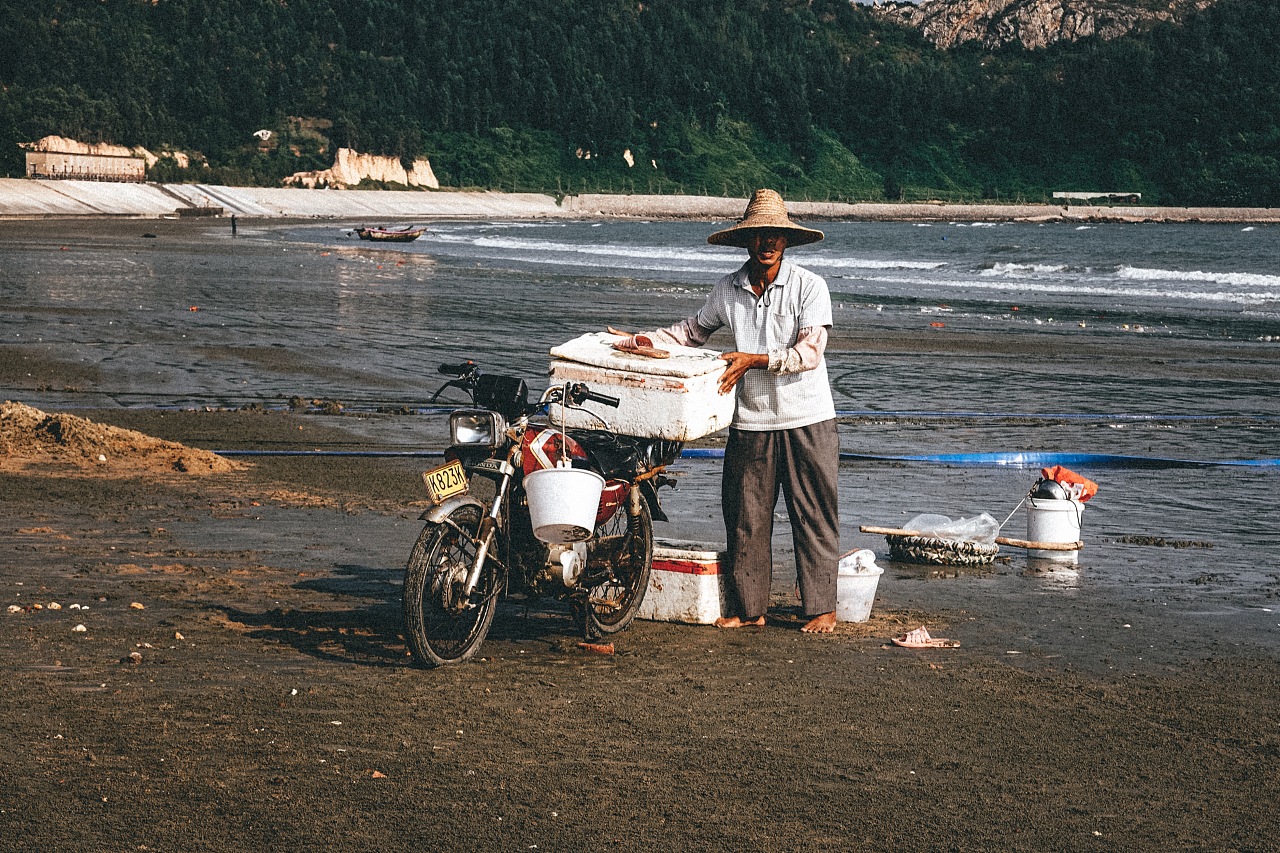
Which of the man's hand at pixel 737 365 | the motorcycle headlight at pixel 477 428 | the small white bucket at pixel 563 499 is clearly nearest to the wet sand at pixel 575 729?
the small white bucket at pixel 563 499

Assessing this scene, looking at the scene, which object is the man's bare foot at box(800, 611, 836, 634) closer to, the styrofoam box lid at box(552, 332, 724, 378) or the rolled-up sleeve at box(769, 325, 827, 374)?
the rolled-up sleeve at box(769, 325, 827, 374)

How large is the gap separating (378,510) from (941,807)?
220 inches

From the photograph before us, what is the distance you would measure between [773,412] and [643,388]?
78 centimetres

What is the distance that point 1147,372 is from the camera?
19.7 meters

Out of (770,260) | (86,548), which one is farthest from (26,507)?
(770,260)

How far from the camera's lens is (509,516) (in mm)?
6109

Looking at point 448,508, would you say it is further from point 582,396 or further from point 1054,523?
point 1054,523

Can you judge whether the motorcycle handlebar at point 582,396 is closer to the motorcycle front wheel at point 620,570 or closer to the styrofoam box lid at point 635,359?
the styrofoam box lid at point 635,359

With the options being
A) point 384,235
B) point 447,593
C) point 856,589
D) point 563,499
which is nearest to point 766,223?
point 563,499

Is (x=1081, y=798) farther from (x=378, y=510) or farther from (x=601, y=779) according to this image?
(x=378, y=510)

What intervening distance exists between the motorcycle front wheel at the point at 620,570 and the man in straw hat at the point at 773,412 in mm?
439

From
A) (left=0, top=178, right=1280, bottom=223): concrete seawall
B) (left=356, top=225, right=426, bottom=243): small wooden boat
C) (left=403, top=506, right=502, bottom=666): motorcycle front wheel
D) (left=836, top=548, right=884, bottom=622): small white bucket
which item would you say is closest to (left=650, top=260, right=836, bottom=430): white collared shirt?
(left=836, top=548, right=884, bottom=622): small white bucket

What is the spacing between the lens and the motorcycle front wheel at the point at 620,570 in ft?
21.5

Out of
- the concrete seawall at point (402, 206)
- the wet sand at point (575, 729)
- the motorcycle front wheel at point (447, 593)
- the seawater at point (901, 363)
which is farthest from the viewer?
the concrete seawall at point (402, 206)
